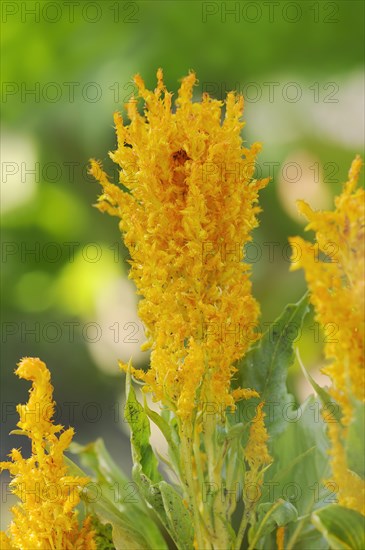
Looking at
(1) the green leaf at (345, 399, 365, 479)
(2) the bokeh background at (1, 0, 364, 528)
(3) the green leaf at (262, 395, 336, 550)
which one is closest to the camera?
(1) the green leaf at (345, 399, 365, 479)

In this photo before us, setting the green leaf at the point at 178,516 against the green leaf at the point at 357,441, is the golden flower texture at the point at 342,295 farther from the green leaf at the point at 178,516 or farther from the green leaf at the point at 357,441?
the green leaf at the point at 178,516

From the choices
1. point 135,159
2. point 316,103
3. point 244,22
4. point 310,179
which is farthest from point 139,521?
point 244,22

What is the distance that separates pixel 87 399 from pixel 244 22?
2.72 ft

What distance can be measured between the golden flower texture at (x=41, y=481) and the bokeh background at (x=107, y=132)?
2.94ft

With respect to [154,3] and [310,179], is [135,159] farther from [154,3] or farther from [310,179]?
[154,3]

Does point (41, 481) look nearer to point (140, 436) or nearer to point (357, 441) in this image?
point (140, 436)

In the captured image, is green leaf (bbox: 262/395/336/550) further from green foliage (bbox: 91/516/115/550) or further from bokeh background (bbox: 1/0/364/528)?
bokeh background (bbox: 1/0/364/528)

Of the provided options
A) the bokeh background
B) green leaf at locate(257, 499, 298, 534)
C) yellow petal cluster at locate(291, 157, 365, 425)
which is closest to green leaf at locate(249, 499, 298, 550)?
green leaf at locate(257, 499, 298, 534)

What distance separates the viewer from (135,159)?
48 cm

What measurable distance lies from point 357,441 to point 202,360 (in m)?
0.10

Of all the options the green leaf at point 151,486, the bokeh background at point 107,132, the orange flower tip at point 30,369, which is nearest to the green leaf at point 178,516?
the green leaf at point 151,486

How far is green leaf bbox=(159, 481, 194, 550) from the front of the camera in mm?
492

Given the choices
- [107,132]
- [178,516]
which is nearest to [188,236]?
[178,516]

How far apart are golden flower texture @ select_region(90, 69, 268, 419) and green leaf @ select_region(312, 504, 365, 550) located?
0.09 m
